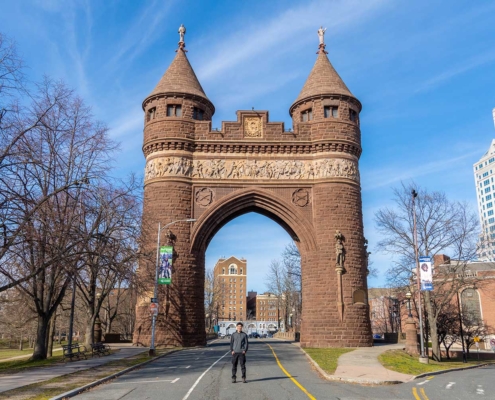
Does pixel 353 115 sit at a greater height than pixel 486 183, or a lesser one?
lesser

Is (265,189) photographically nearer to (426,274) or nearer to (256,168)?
(256,168)

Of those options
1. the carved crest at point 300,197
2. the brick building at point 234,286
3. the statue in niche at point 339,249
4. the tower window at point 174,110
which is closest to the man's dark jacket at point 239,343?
the statue in niche at point 339,249

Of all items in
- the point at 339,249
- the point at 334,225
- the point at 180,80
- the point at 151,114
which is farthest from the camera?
the point at 180,80

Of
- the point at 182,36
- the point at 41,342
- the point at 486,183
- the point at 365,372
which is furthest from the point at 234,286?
the point at 365,372

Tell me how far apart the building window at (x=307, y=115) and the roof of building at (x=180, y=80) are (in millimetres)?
7070

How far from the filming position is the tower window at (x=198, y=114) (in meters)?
33.5

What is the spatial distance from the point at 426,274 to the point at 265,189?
42.3 ft

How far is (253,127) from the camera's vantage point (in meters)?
33.0

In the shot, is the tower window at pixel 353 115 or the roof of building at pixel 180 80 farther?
the tower window at pixel 353 115

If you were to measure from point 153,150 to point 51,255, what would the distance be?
17.2 meters

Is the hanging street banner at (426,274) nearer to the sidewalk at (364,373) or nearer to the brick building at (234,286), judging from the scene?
the sidewalk at (364,373)

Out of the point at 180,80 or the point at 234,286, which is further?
the point at 234,286

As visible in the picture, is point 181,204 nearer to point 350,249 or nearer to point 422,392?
point 350,249

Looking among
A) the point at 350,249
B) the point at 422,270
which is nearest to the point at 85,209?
the point at 422,270
